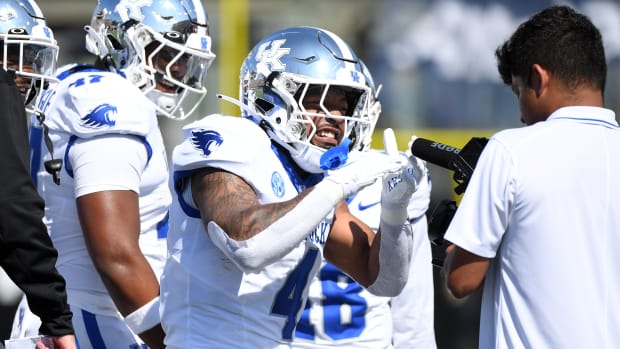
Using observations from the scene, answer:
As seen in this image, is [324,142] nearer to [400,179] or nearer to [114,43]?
[400,179]

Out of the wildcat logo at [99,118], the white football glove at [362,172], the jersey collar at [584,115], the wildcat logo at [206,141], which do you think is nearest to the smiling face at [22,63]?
the wildcat logo at [99,118]

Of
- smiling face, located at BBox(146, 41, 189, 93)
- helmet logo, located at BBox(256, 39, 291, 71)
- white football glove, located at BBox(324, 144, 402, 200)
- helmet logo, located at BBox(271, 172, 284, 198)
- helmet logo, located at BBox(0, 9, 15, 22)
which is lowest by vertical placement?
smiling face, located at BBox(146, 41, 189, 93)

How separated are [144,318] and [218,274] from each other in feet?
1.68

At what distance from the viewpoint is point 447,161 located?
280 centimetres

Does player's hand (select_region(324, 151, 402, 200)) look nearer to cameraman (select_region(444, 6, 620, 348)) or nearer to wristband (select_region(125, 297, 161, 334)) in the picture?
cameraman (select_region(444, 6, 620, 348))

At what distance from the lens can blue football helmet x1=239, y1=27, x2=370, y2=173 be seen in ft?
9.37

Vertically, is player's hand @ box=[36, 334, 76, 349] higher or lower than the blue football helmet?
lower

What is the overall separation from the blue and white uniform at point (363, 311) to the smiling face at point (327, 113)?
580 mm

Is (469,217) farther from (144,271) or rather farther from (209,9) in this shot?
(209,9)

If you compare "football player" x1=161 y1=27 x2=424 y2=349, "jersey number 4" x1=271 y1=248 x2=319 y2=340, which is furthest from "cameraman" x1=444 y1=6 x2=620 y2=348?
"jersey number 4" x1=271 y1=248 x2=319 y2=340

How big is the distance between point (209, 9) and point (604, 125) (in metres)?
5.15

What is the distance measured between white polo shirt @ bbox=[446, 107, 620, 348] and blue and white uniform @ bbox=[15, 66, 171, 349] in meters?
1.04

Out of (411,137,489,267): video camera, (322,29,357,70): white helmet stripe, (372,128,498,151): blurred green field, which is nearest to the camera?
(411,137,489,267): video camera

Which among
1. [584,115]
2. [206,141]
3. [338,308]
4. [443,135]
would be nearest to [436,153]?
[584,115]
